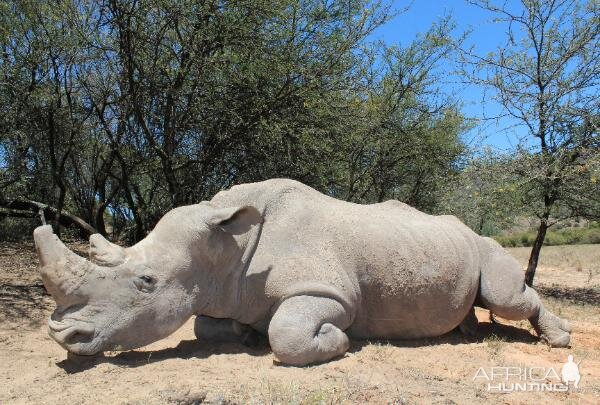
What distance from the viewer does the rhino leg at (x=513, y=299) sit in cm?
594

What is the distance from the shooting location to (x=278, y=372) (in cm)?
435

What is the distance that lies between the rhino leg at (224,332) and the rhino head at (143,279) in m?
0.40

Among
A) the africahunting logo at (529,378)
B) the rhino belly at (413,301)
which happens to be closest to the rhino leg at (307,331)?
the rhino belly at (413,301)

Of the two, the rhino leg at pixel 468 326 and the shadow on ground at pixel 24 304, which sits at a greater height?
the shadow on ground at pixel 24 304

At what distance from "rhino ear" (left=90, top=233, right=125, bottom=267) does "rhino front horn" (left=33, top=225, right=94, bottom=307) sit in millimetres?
163

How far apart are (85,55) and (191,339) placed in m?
5.76

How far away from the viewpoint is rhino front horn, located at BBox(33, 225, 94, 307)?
14.3ft

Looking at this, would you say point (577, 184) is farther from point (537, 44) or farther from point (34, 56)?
point (34, 56)

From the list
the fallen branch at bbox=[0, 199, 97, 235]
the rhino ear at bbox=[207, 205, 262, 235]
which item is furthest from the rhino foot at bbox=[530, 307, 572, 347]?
the fallen branch at bbox=[0, 199, 97, 235]

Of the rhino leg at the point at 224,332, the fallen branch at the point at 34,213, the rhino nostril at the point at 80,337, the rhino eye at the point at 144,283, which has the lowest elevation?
the rhino leg at the point at 224,332

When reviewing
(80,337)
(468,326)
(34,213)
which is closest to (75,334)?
(80,337)

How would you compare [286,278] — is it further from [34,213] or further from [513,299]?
[34,213]

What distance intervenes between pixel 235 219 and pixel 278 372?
1.36 meters

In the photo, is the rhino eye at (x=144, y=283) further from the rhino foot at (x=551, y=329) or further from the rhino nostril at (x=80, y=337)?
the rhino foot at (x=551, y=329)
